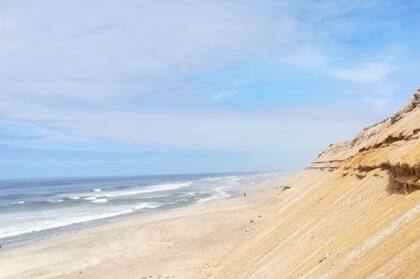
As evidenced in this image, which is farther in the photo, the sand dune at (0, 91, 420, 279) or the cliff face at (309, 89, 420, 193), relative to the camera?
the cliff face at (309, 89, 420, 193)

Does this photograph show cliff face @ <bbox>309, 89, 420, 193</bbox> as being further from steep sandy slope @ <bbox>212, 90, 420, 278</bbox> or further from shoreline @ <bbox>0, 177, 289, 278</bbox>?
shoreline @ <bbox>0, 177, 289, 278</bbox>

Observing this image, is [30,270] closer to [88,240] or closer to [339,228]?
[88,240]

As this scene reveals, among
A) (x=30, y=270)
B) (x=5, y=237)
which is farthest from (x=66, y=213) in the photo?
(x=30, y=270)

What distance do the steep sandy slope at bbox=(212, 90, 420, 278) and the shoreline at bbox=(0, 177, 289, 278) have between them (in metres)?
5.19

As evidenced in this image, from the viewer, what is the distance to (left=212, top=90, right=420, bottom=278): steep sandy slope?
848cm

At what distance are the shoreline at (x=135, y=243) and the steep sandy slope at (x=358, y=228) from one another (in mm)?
5193

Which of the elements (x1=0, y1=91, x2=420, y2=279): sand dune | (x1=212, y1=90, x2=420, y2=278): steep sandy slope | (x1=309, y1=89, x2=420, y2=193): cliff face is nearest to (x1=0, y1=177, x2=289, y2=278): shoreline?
(x1=0, y1=91, x2=420, y2=279): sand dune

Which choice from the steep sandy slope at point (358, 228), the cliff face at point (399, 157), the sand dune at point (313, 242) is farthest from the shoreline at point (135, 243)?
the cliff face at point (399, 157)

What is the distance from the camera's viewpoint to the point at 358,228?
35.2 ft

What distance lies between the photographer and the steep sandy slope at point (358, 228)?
8477 millimetres

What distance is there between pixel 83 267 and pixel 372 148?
13.8m

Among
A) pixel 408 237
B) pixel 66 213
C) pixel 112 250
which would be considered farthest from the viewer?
pixel 66 213

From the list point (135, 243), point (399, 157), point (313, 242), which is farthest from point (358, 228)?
point (135, 243)

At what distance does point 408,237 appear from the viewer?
328 inches
